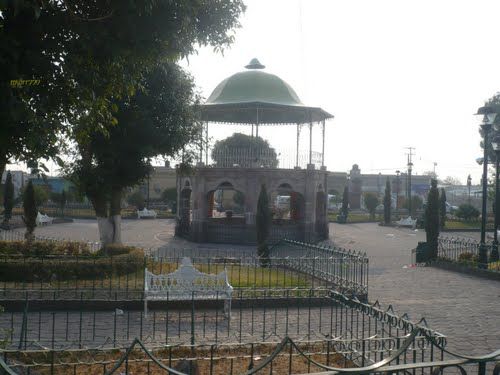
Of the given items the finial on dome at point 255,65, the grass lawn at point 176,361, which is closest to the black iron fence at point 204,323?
the grass lawn at point 176,361

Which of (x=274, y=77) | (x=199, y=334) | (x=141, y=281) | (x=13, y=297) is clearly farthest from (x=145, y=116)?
(x=274, y=77)

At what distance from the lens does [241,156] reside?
93.6ft

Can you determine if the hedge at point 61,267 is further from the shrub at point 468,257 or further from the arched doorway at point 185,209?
the arched doorway at point 185,209

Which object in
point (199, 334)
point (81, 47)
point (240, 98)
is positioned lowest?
point (199, 334)

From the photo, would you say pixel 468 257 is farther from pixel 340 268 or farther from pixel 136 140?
pixel 136 140

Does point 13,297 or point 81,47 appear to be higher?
point 81,47

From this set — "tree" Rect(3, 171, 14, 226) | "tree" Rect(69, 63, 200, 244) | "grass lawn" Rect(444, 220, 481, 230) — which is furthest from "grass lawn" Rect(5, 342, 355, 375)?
"grass lawn" Rect(444, 220, 481, 230)

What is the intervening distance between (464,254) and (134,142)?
12.0 meters

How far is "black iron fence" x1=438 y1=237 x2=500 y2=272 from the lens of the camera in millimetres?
18331

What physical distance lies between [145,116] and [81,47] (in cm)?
1154

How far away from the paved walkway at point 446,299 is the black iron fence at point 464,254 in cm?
80

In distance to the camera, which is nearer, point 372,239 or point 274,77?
point 274,77

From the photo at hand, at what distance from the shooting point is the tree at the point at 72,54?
5.69m

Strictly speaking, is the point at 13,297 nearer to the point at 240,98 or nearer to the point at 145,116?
the point at 145,116
